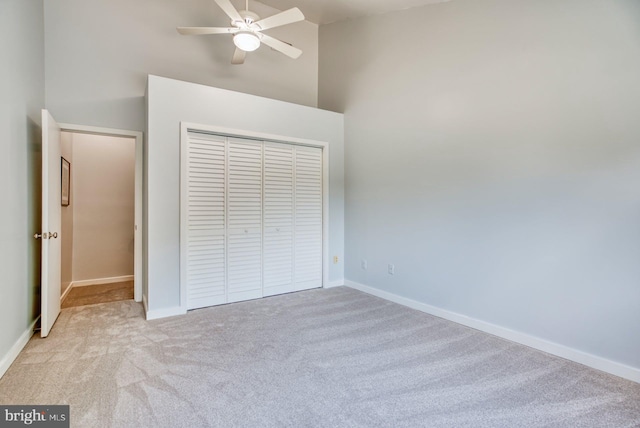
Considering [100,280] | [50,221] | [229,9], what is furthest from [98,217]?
[229,9]

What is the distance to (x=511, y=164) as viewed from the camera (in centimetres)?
280

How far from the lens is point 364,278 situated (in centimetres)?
430

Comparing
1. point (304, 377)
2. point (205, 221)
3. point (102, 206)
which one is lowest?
point (304, 377)

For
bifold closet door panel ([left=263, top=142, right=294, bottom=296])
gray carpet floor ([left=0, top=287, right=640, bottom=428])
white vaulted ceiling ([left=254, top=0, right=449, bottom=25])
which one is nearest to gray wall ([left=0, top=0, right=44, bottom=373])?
gray carpet floor ([left=0, top=287, right=640, bottom=428])

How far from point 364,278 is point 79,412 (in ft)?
10.6

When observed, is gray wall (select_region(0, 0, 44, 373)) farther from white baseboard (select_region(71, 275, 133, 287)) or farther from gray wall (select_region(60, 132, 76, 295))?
white baseboard (select_region(71, 275, 133, 287))

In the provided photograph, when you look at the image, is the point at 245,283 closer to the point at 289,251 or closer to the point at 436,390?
the point at 289,251

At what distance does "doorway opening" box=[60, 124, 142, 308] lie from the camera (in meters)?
4.46

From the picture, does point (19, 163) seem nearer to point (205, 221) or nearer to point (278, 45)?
point (205, 221)

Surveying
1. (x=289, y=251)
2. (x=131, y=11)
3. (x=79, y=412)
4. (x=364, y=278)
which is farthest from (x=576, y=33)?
(x=131, y=11)

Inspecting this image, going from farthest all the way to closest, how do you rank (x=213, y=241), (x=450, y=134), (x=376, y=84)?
1. (x=376, y=84)
2. (x=213, y=241)
3. (x=450, y=134)

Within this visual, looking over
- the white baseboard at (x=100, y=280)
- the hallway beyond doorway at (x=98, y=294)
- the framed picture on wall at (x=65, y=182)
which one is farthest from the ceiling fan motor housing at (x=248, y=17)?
the white baseboard at (x=100, y=280)

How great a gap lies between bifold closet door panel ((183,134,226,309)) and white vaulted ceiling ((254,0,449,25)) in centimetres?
232

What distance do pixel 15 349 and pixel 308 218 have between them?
3.11 metres
